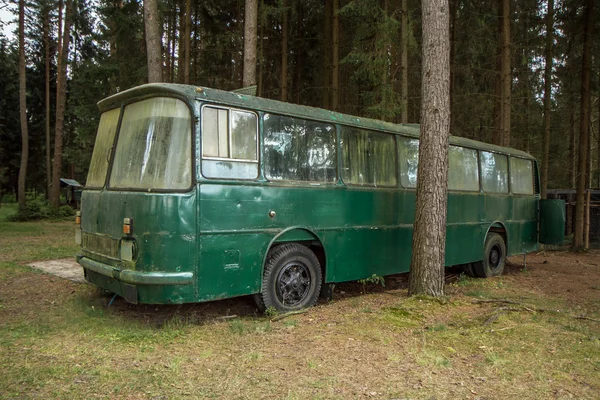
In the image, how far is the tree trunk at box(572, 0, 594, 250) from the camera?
15.0m

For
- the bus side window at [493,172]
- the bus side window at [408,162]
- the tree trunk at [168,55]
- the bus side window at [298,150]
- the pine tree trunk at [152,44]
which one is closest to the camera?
the bus side window at [298,150]

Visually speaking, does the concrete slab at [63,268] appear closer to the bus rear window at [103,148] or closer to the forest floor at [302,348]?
the forest floor at [302,348]

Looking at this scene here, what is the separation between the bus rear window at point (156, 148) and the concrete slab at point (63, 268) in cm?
342

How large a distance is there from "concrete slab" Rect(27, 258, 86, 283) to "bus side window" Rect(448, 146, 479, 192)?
721 cm

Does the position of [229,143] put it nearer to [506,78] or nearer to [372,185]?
[372,185]

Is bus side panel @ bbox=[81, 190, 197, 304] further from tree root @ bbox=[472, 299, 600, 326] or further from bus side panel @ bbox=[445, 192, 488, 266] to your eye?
bus side panel @ bbox=[445, 192, 488, 266]

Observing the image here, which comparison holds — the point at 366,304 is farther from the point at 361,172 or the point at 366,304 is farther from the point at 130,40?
the point at 130,40

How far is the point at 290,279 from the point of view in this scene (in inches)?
253

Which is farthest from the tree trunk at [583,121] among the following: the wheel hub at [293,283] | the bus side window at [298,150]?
the wheel hub at [293,283]

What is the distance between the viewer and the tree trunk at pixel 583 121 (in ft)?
49.1

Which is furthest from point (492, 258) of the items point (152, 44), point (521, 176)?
point (152, 44)

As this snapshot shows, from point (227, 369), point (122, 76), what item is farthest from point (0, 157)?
point (227, 369)

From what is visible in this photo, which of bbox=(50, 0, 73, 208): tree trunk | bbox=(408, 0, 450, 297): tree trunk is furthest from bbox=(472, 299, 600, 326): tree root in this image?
bbox=(50, 0, 73, 208): tree trunk

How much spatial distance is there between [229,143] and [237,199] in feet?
2.31
